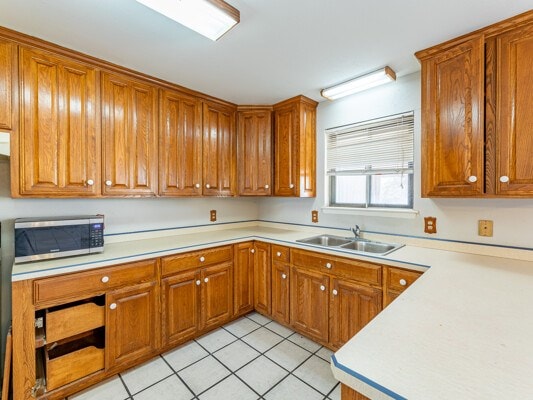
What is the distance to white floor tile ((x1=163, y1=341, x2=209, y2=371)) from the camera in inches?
78.4

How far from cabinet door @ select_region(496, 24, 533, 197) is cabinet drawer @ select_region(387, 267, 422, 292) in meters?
0.71

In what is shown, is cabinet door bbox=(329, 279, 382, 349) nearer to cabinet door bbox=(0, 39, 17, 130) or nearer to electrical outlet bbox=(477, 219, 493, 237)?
electrical outlet bbox=(477, 219, 493, 237)

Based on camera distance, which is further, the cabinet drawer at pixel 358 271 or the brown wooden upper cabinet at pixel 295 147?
the brown wooden upper cabinet at pixel 295 147

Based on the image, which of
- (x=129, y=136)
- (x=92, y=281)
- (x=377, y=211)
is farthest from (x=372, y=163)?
(x=92, y=281)

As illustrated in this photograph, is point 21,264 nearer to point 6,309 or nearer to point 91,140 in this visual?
point 6,309

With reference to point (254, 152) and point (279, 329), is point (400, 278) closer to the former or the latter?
point (279, 329)

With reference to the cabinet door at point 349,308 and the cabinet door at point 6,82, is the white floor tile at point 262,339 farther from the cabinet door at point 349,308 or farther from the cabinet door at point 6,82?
the cabinet door at point 6,82

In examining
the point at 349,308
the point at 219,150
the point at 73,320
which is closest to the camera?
the point at 73,320

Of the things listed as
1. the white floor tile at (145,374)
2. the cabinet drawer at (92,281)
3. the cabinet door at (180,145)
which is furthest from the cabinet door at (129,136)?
the white floor tile at (145,374)

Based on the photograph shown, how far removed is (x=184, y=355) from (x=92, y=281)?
0.96 meters

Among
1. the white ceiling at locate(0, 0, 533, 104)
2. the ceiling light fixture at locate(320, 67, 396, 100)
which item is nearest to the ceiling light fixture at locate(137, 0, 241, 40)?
the white ceiling at locate(0, 0, 533, 104)

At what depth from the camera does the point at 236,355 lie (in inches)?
82.4

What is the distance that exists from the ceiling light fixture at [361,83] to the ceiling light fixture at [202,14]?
3.95 feet

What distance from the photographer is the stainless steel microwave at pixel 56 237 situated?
1632 millimetres
